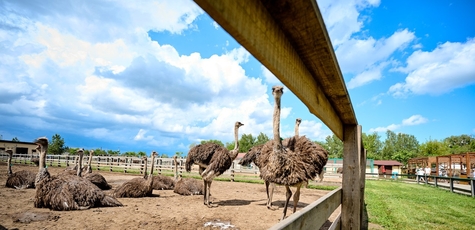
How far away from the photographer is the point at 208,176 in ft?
24.7

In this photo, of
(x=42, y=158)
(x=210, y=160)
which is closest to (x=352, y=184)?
(x=210, y=160)

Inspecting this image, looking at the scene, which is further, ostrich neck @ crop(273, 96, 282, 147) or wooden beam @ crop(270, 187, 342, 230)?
ostrich neck @ crop(273, 96, 282, 147)

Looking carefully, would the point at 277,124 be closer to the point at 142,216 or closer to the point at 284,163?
the point at 284,163

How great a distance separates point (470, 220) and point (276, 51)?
328 inches

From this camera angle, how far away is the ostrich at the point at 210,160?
25.0 feet

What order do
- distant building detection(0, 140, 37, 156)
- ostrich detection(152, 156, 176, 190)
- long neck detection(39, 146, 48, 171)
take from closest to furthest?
long neck detection(39, 146, 48, 171), ostrich detection(152, 156, 176, 190), distant building detection(0, 140, 37, 156)

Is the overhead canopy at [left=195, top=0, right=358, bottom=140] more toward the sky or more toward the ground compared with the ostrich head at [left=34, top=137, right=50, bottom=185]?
more toward the sky

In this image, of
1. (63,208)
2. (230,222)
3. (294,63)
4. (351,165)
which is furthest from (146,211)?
(294,63)

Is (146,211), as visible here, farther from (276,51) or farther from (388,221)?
(276,51)

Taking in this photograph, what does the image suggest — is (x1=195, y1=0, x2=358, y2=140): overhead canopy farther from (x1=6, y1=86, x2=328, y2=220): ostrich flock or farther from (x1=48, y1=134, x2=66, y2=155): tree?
(x1=48, y1=134, x2=66, y2=155): tree

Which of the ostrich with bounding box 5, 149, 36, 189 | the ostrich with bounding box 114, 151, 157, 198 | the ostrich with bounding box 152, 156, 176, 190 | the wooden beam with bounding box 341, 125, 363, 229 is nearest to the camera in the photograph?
the wooden beam with bounding box 341, 125, 363, 229

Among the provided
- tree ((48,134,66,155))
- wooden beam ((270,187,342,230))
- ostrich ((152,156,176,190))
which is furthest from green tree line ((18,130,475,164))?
wooden beam ((270,187,342,230))

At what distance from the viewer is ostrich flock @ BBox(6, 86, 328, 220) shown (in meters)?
4.85

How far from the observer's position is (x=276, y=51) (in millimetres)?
1004
